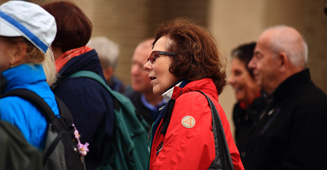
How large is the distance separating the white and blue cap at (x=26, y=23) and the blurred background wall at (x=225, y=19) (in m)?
3.02

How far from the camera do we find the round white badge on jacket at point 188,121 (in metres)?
2.24

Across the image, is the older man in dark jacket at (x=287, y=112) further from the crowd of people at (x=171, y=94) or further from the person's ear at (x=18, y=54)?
the person's ear at (x=18, y=54)

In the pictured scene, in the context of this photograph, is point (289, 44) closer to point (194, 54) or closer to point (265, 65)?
point (265, 65)

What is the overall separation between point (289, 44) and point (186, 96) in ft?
7.18

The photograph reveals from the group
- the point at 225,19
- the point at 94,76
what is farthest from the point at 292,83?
the point at 225,19

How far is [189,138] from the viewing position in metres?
2.21

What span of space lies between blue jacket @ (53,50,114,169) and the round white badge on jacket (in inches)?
31.0

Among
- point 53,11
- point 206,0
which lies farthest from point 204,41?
point 206,0

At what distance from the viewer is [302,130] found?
11.5 feet

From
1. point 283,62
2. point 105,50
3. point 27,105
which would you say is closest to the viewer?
point 27,105

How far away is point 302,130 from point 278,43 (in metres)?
1.06

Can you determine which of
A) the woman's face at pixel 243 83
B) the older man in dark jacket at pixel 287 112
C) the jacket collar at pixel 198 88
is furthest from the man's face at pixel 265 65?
the jacket collar at pixel 198 88

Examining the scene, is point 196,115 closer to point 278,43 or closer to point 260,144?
point 260,144

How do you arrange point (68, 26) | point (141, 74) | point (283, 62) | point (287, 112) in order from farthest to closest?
point (141, 74) → point (283, 62) → point (287, 112) → point (68, 26)
